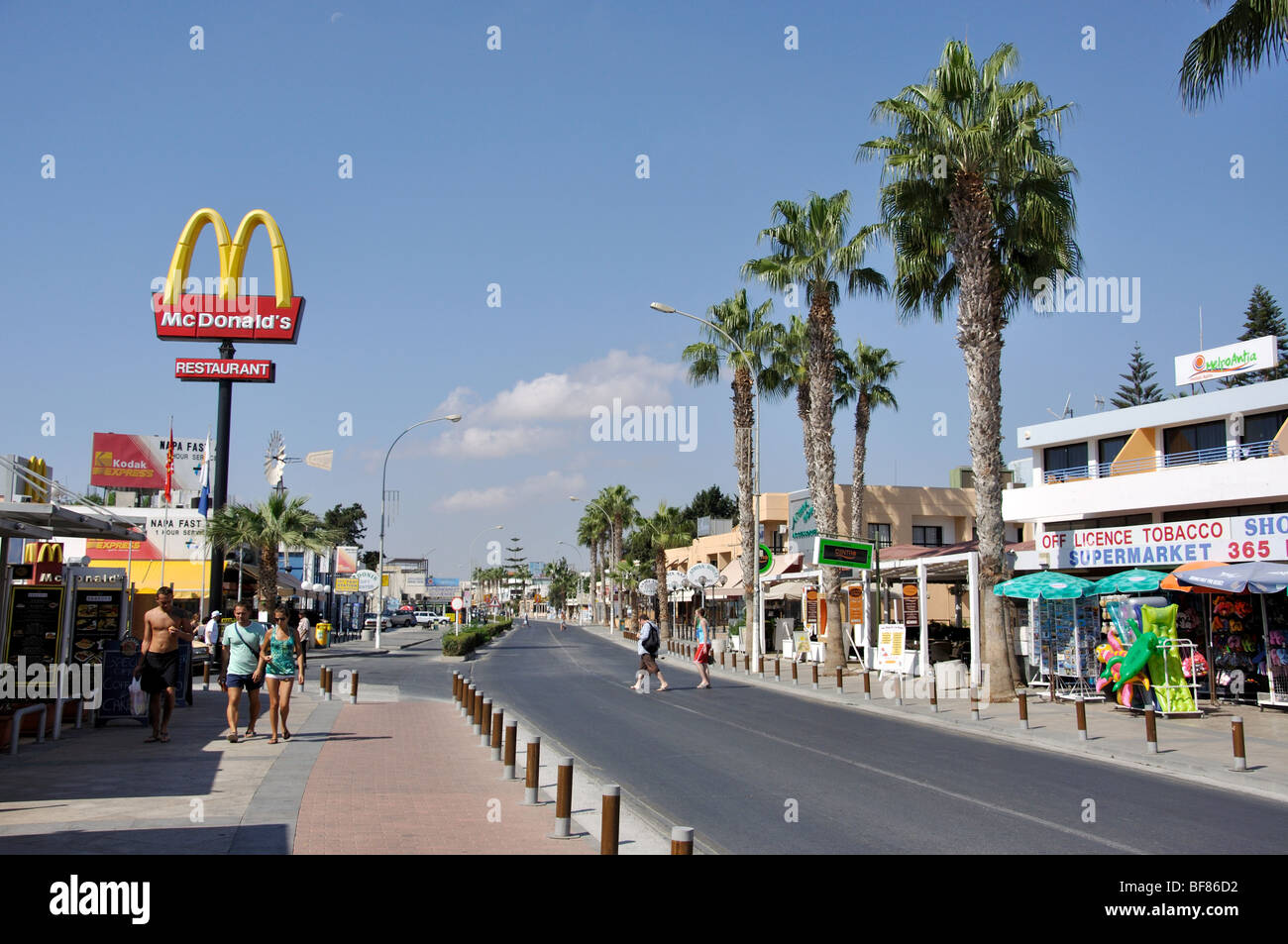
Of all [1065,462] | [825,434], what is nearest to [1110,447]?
[1065,462]

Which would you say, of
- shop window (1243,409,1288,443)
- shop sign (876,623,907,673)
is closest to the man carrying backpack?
shop sign (876,623,907,673)

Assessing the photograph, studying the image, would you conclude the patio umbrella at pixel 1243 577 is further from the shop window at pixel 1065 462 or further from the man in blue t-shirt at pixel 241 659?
the man in blue t-shirt at pixel 241 659

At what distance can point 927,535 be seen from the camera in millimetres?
51812

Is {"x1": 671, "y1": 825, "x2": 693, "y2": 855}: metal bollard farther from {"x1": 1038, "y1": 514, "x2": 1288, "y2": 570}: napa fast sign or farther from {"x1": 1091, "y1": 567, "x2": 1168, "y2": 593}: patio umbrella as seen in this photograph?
{"x1": 1038, "y1": 514, "x2": 1288, "y2": 570}: napa fast sign

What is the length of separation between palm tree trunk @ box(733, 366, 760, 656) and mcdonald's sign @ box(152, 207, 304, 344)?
16.0m

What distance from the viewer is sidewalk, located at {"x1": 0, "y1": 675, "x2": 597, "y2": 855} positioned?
786 centimetres

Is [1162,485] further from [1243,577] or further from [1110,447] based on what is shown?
[1243,577]

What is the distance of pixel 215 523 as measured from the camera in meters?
33.4

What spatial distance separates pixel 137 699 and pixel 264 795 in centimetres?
666

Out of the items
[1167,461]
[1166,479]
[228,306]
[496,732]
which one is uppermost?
[228,306]

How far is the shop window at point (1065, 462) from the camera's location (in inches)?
1308

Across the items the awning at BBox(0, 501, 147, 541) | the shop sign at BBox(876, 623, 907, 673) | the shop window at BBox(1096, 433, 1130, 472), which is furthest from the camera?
the shop window at BBox(1096, 433, 1130, 472)

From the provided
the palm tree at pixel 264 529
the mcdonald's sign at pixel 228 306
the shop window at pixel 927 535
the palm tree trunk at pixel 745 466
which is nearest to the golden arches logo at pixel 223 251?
the mcdonald's sign at pixel 228 306
